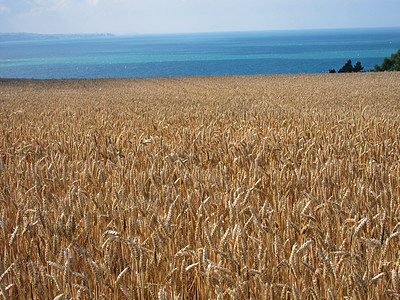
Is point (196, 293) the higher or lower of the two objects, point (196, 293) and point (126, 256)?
the lower

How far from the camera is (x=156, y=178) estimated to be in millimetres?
2658

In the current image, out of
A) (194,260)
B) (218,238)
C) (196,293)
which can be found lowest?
(196,293)

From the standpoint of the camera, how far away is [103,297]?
1422mm

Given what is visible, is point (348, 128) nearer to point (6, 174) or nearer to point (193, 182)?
point (193, 182)

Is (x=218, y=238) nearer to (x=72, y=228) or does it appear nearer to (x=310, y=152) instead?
(x=72, y=228)

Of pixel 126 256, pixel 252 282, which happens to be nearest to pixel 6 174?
pixel 126 256

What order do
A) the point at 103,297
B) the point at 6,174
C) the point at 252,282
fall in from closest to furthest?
the point at 103,297 → the point at 252,282 → the point at 6,174

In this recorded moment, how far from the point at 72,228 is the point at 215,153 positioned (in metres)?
2.09

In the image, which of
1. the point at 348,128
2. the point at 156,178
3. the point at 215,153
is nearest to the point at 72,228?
the point at 156,178

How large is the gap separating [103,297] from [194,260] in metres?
0.47

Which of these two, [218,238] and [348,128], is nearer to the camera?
[218,238]

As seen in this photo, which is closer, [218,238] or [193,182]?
[218,238]

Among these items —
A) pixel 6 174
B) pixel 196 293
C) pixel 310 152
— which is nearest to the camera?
pixel 196 293

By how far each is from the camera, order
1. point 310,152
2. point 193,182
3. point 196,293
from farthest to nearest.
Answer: point 310,152 < point 193,182 < point 196,293
